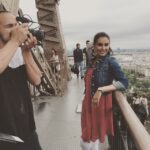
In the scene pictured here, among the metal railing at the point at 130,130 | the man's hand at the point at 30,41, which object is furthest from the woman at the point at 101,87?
the man's hand at the point at 30,41

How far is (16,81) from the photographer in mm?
3027

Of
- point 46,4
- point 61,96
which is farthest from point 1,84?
point 46,4

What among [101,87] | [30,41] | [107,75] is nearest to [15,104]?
[30,41]

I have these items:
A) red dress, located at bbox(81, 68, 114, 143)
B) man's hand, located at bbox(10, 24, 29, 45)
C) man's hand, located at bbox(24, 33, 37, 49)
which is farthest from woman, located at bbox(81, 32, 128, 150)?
man's hand, located at bbox(10, 24, 29, 45)

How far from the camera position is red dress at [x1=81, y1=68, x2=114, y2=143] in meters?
4.36

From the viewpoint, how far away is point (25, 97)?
3078mm

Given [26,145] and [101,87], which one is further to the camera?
[101,87]

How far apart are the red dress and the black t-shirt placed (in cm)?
131

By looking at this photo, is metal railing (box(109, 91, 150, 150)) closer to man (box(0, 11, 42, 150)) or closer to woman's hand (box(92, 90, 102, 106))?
woman's hand (box(92, 90, 102, 106))

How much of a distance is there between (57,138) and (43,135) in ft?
1.22

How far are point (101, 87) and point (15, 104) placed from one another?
1.46m

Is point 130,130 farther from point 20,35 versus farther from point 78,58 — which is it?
point 78,58

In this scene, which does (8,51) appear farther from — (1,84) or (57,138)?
(57,138)

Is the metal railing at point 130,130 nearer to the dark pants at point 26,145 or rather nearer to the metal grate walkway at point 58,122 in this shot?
the dark pants at point 26,145
